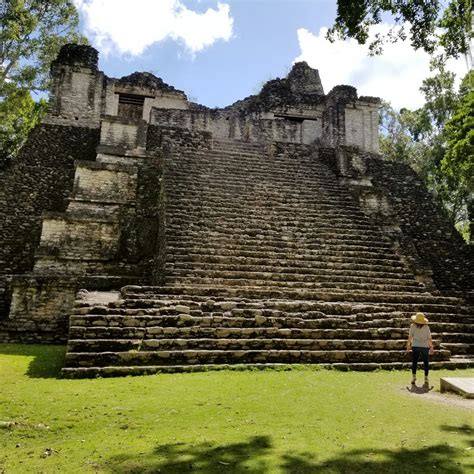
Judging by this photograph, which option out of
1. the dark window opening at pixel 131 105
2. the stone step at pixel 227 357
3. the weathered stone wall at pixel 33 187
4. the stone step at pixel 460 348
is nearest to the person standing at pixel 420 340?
the stone step at pixel 227 357

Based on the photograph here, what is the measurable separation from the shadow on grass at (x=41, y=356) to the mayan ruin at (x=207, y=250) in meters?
0.30

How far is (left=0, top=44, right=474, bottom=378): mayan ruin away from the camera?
5.82m

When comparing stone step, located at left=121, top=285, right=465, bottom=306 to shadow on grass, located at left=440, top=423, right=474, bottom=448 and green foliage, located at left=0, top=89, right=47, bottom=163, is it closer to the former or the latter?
shadow on grass, located at left=440, top=423, right=474, bottom=448

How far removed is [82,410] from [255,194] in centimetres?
731

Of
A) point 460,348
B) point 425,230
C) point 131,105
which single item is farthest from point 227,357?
point 131,105

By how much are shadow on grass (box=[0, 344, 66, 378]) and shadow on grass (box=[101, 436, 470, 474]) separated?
2.62m

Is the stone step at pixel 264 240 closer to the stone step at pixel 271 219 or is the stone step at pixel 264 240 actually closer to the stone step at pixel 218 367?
the stone step at pixel 271 219

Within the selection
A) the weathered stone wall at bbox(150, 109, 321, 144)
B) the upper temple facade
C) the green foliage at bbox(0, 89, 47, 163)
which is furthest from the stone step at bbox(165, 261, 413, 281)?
the green foliage at bbox(0, 89, 47, 163)

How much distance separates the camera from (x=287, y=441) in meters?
3.06

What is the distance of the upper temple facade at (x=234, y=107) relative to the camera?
14188 millimetres

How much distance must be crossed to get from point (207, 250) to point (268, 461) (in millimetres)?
5536

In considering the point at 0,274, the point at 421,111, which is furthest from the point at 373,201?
the point at 421,111

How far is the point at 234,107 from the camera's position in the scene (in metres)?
17.2

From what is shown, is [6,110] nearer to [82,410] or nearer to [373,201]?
[373,201]
